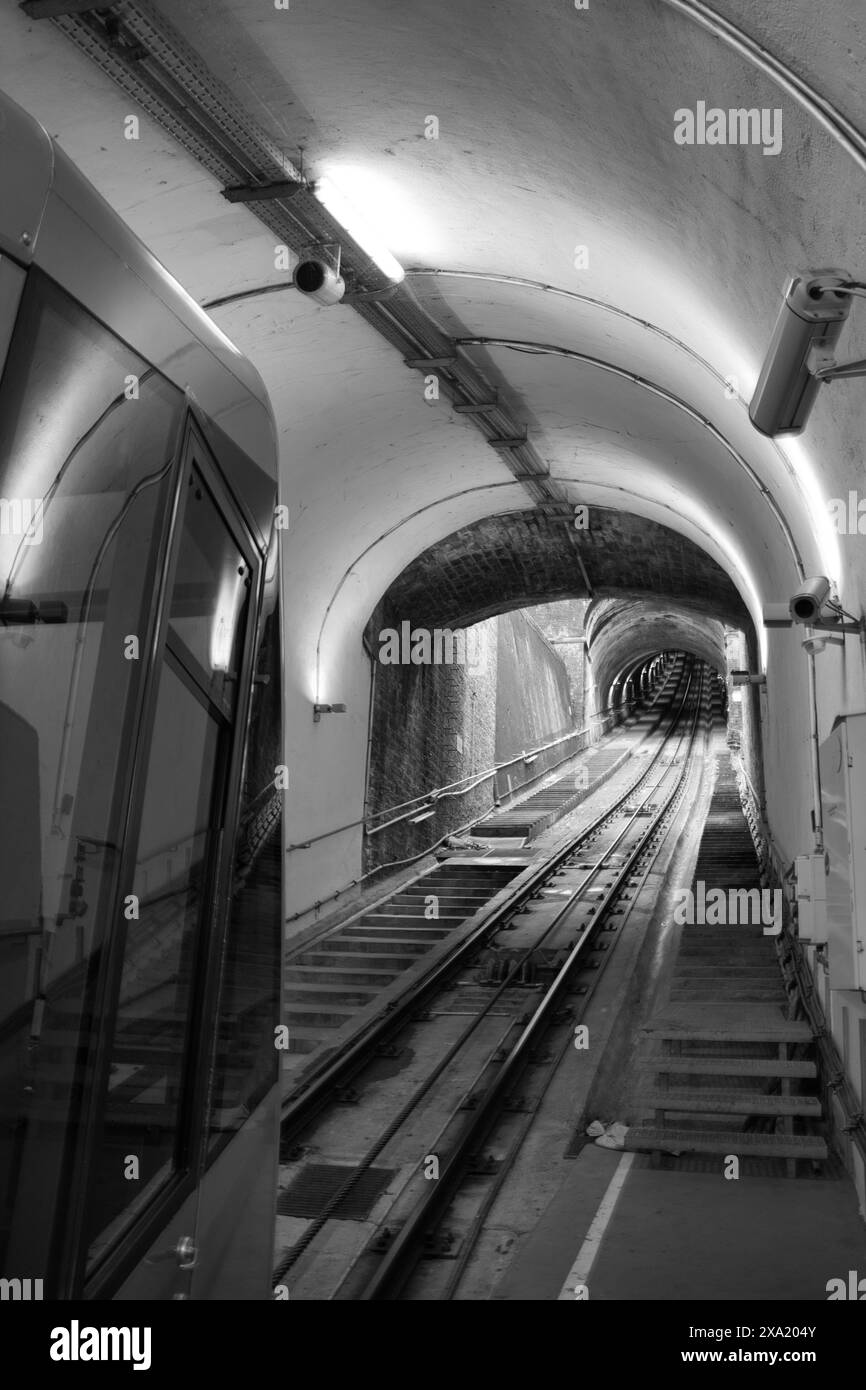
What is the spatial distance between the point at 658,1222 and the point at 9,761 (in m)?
5.30

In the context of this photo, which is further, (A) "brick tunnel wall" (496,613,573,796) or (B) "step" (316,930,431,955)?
(A) "brick tunnel wall" (496,613,573,796)

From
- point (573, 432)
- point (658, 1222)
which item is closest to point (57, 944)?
point (658, 1222)

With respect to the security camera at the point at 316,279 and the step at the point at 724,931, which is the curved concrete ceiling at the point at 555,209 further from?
the step at the point at 724,931

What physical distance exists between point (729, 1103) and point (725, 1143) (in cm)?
56

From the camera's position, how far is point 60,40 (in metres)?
4.78

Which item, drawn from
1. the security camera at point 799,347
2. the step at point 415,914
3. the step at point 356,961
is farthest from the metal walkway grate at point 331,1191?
the step at point 415,914

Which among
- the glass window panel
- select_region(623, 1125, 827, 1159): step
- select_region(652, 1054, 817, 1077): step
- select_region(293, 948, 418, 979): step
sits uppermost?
the glass window panel

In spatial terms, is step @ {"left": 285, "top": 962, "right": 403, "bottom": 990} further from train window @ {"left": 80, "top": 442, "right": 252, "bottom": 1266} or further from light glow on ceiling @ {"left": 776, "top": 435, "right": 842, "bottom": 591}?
train window @ {"left": 80, "top": 442, "right": 252, "bottom": 1266}

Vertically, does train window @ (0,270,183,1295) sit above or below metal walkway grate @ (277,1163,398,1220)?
above

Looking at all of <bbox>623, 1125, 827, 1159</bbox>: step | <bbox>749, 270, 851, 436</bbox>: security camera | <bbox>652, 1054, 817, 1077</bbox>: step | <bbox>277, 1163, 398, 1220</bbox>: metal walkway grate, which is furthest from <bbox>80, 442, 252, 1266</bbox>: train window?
<bbox>652, 1054, 817, 1077</bbox>: step

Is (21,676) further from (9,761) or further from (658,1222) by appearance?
(658,1222)

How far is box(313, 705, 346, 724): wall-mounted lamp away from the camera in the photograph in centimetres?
1298

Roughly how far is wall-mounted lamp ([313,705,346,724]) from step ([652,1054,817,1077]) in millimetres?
6154

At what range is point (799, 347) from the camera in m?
3.31
